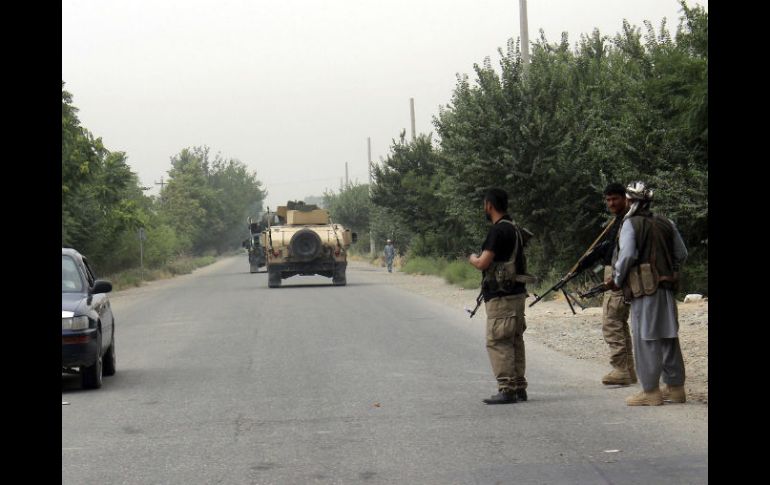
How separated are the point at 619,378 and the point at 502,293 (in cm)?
170

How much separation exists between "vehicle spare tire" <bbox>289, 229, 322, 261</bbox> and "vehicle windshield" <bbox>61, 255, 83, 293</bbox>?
22.4m

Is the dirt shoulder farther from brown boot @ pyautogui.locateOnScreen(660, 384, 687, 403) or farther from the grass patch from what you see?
the grass patch

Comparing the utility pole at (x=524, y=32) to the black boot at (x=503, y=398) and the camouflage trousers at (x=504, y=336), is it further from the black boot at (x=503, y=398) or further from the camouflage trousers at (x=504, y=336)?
the black boot at (x=503, y=398)

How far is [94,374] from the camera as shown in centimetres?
1231

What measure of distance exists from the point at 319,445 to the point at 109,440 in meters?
1.63

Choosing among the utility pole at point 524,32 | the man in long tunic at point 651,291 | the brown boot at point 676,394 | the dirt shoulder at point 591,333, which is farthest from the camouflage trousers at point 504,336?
the utility pole at point 524,32

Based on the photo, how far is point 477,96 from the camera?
90.8 feet

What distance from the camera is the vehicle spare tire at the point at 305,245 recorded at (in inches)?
1411

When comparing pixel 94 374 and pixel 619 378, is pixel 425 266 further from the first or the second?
pixel 619 378

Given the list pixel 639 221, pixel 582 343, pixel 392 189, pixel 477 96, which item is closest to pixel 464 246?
pixel 392 189

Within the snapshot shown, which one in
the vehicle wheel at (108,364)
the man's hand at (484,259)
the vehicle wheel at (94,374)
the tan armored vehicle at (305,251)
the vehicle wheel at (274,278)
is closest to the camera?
the man's hand at (484,259)

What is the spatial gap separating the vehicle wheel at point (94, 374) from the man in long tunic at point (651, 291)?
5.11 metres

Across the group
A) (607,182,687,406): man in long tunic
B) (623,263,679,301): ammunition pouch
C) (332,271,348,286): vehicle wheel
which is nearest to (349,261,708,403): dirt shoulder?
(607,182,687,406): man in long tunic
